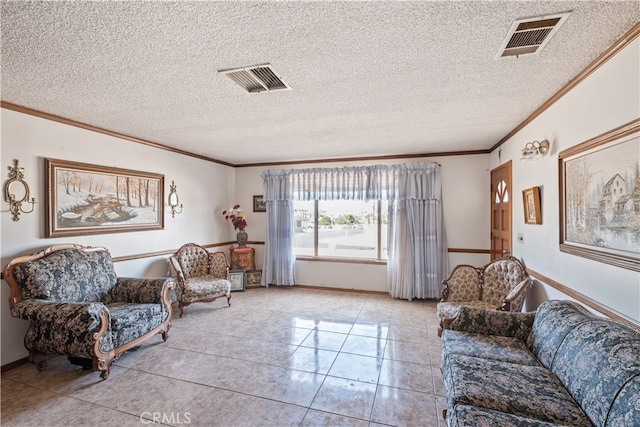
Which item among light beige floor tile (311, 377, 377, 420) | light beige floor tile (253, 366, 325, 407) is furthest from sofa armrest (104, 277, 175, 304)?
light beige floor tile (311, 377, 377, 420)

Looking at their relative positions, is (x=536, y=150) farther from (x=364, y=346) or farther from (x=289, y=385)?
(x=289, y=385)

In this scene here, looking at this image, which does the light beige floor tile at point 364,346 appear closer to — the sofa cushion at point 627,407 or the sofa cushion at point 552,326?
the sofa cushion at point 552,326

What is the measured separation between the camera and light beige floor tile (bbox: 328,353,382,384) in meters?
2.51

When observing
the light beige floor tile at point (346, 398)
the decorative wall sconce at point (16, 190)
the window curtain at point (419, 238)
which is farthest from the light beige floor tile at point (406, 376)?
the decorative wall sconce at point (16, 190)

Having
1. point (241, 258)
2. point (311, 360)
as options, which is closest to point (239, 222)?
point (241, 258)

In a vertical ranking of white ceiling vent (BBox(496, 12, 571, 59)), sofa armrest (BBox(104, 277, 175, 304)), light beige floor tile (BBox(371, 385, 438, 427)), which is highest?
white ceiling vent (BBox(496, 12, 571, 59))

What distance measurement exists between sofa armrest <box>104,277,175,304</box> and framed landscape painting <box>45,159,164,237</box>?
2.51 feet

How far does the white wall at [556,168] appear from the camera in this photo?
1.64 metres

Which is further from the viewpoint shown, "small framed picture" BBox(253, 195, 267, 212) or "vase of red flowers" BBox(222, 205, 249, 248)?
"small framed picture" BBox(253, 195, 267, 212)

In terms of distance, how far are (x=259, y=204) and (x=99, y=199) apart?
8.79ft

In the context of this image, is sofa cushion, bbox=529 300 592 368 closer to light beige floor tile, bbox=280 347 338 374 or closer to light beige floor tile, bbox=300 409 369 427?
light beige floor tile, bbox=300 409 369 427

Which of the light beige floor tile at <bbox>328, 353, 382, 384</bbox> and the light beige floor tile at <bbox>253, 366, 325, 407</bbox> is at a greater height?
the light beige floor tile at <bbox>253, 366, 325, 407</bbox>

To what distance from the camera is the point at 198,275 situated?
15.1 feet

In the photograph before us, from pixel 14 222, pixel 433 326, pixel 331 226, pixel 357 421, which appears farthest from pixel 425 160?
pixel 14 222
